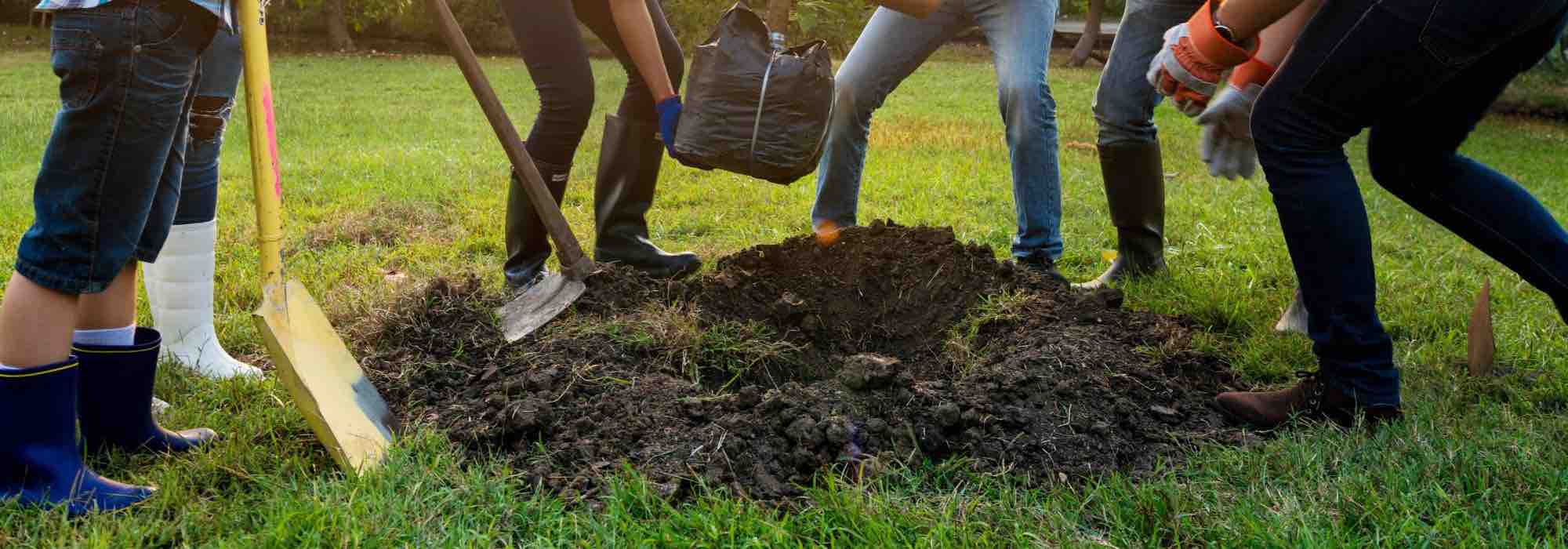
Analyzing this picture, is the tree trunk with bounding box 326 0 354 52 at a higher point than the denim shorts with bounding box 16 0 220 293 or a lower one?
lower

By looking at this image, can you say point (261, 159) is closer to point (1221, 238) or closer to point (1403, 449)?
point (1403, 449)

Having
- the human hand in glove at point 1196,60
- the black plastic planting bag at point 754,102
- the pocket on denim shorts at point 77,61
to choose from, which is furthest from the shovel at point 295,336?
the human hand in glove at point 1196,60

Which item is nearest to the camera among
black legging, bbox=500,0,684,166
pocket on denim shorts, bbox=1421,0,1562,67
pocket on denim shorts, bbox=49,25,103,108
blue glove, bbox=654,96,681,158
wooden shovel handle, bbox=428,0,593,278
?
pocket on denim shorts, bbox=49,25,103,108

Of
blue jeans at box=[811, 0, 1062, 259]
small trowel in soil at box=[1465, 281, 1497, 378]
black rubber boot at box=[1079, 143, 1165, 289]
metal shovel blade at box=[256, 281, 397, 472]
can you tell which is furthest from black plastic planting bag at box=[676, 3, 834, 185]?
small trowel in soil at box=[1465, 281, 1497, 378]

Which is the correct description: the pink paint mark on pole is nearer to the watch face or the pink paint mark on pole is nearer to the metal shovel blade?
the metal shovel blade

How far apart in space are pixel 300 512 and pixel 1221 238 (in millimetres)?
3969

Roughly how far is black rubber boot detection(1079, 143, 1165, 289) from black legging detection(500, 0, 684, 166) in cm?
161

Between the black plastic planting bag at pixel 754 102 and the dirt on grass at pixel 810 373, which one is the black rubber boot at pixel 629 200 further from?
the black plastic planting bag at pixel 754 102

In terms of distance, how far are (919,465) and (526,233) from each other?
1.94 meters

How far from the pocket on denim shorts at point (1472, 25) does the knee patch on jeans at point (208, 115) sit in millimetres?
2667

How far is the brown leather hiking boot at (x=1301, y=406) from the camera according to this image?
243 centimetres

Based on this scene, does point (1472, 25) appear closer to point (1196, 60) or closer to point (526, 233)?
point (1196, 60)

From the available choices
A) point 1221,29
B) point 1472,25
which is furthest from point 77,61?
point 1472,25

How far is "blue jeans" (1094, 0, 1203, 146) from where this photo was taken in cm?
359
